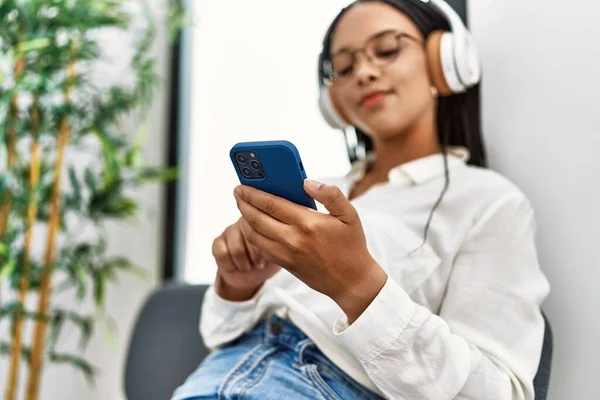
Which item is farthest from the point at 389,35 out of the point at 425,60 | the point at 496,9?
the point at 496,9

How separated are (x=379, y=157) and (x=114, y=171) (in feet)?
2.54

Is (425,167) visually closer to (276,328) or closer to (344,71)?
(344,71)

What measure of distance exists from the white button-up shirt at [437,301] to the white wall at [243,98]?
688 millimetres

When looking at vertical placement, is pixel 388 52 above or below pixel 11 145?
above

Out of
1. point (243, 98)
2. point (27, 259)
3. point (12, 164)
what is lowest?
point (27, 259)

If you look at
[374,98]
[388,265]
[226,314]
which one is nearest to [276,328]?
[226,314]

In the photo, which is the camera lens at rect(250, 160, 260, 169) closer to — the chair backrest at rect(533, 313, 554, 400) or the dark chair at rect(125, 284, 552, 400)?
the chair backrest at rect(533, 313, 554, 400)

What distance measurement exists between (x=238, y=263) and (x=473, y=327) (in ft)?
1.02

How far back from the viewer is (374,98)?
906mm

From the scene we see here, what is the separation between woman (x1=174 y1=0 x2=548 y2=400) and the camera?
59 centimetres

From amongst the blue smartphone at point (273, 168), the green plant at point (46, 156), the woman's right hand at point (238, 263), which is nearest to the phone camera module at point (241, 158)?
the blue smartphone at point (273, 168)

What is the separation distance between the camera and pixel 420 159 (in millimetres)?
935

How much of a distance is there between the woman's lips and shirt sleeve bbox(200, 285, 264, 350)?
0.34 meters

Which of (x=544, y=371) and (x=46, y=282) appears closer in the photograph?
(x=544, y=371)
